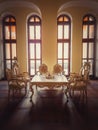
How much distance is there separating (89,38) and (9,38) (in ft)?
14.5

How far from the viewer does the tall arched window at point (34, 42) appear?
858 centimetres

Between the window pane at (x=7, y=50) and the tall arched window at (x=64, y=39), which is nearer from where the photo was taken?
the tall arched window at (x=64, y=39)

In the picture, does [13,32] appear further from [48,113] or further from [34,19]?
[48,113]

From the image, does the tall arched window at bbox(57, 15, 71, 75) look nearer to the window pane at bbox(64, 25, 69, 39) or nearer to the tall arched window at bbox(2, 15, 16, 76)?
the window pane at bbox(64, 25, 69, 39)

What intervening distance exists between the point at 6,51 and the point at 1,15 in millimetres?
1928

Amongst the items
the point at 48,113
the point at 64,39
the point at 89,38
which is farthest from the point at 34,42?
the point at 48,113

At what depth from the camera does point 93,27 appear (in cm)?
858

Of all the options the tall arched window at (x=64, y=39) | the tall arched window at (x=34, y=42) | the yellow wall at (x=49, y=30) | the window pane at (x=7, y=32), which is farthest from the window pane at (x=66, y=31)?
the window pane at (x=7, y=32)

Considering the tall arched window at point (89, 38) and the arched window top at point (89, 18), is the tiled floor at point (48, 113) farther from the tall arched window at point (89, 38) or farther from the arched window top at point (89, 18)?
the arched window top at point (89, 18)

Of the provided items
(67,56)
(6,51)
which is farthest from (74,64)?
(6,51)

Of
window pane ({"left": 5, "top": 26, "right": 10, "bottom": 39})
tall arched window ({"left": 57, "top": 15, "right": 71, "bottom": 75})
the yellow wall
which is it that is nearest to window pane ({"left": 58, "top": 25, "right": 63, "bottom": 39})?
tall arched window ({"left": 57, "top": 15, "right": 71, "bottom": 75})

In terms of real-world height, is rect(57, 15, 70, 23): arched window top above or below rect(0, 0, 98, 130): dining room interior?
above

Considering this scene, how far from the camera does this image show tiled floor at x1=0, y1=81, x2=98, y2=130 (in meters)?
3.60

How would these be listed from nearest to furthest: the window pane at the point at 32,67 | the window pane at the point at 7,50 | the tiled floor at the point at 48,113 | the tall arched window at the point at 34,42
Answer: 1. the tiled floor at the point at 48,113
2. the tall arched window at the point at 34,42
3. the window pane at the point at 7,50
4. the window pane at the point at 32,67
